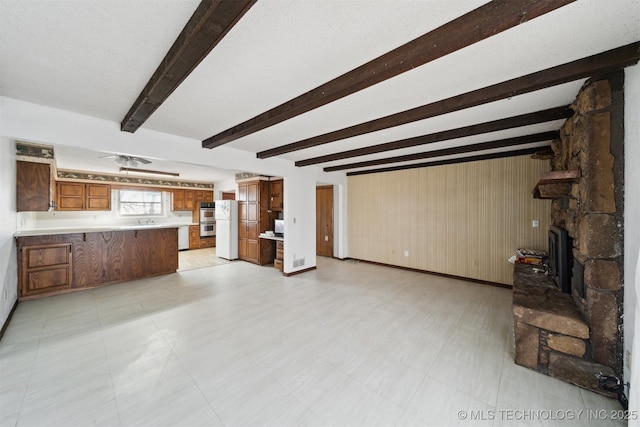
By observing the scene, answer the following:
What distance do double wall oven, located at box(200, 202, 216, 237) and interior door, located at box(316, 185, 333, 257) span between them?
4087 mm

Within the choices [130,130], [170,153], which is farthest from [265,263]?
[130,130]

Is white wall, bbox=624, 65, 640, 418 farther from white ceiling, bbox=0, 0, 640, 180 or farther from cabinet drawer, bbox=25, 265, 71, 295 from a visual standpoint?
cabinet drawer, bbox=25, 265, 71, 295

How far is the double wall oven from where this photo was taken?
8252mm

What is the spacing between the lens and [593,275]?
1.84 m

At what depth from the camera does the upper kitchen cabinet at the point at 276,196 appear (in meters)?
5.84

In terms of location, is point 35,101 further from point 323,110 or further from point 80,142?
point 323,110

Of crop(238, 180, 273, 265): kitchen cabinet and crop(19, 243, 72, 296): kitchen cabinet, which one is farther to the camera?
crop(238, 180, 273, 265): kitchen cabinet

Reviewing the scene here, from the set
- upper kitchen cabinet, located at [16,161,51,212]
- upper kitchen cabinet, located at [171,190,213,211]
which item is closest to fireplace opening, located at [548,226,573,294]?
upper kitchen cabinet, located at [16,161,51,212]

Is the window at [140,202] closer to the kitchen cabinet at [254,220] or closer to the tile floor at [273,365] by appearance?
the kitchen cabinet at [254,220]

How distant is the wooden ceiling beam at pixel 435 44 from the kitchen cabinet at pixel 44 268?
15.4ft

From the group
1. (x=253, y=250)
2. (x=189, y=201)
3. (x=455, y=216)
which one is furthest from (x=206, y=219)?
(x=455, y=216)

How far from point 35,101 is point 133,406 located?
120 inches

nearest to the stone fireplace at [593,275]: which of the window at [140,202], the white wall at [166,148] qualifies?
the white wall at [166,148]

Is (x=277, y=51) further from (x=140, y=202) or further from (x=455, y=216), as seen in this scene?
(x=140, y=202)
